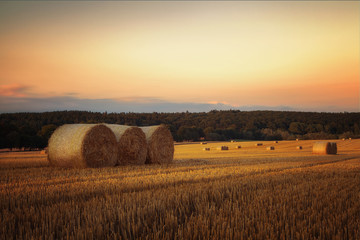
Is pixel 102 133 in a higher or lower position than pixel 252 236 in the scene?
higher

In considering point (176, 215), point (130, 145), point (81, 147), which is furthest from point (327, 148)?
point (176, 215)

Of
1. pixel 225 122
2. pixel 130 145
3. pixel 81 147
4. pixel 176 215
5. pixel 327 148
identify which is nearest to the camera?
pixel 176 215

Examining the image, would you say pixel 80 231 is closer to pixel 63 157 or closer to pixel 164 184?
pixel 164 184

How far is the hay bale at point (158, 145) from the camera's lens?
13852 millimetres

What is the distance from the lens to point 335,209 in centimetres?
430

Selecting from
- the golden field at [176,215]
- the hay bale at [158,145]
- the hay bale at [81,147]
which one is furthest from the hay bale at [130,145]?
the golden field at [176,215]

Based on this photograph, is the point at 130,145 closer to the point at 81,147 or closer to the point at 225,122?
the point at 81,147

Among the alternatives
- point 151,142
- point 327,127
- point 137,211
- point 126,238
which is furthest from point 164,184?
point 327,127

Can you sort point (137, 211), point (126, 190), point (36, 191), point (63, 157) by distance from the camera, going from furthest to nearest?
point (63, 157)
point (126, 190)
point (36, 191)
point (137, 211)

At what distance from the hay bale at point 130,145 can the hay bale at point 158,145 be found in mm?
588

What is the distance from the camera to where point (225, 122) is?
6356 centimetres

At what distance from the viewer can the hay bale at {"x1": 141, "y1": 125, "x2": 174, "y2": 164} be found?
13.9 metres

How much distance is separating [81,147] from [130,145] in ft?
8.13

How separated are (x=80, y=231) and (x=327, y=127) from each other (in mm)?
59117
